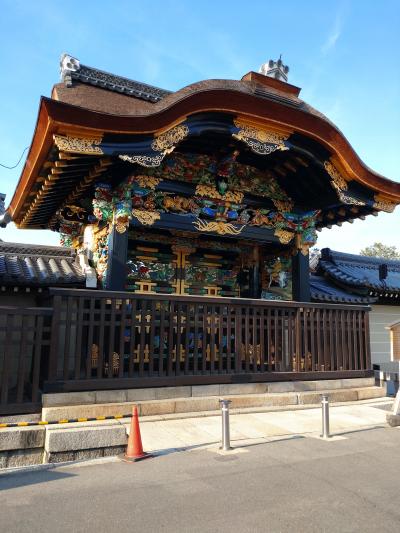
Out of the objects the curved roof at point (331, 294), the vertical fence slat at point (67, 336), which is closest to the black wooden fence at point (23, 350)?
the vertical fence slat at point (67, 336)

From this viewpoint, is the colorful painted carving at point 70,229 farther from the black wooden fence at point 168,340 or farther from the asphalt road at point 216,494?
the asphalt road at point 216,494

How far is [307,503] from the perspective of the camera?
4.03m

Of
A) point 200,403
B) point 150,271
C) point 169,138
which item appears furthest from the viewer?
point 150,271

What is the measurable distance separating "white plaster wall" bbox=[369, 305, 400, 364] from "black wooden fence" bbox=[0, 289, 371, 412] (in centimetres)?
574

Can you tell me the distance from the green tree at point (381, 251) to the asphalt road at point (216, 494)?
62.5 m

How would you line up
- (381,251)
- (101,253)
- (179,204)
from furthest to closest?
(381,251), (179,204), (101,253)

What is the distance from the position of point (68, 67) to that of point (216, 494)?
350 inches

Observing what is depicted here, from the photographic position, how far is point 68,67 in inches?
368

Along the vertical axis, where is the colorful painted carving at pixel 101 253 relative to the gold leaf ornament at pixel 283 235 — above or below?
below

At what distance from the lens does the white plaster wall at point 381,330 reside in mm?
15516

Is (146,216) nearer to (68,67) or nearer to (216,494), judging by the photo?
(68,67)

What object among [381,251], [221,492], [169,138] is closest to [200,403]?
[221,492]

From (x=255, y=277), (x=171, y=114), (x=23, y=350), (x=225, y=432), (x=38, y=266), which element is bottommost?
(x=225, y=432)

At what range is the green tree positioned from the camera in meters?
63.5
